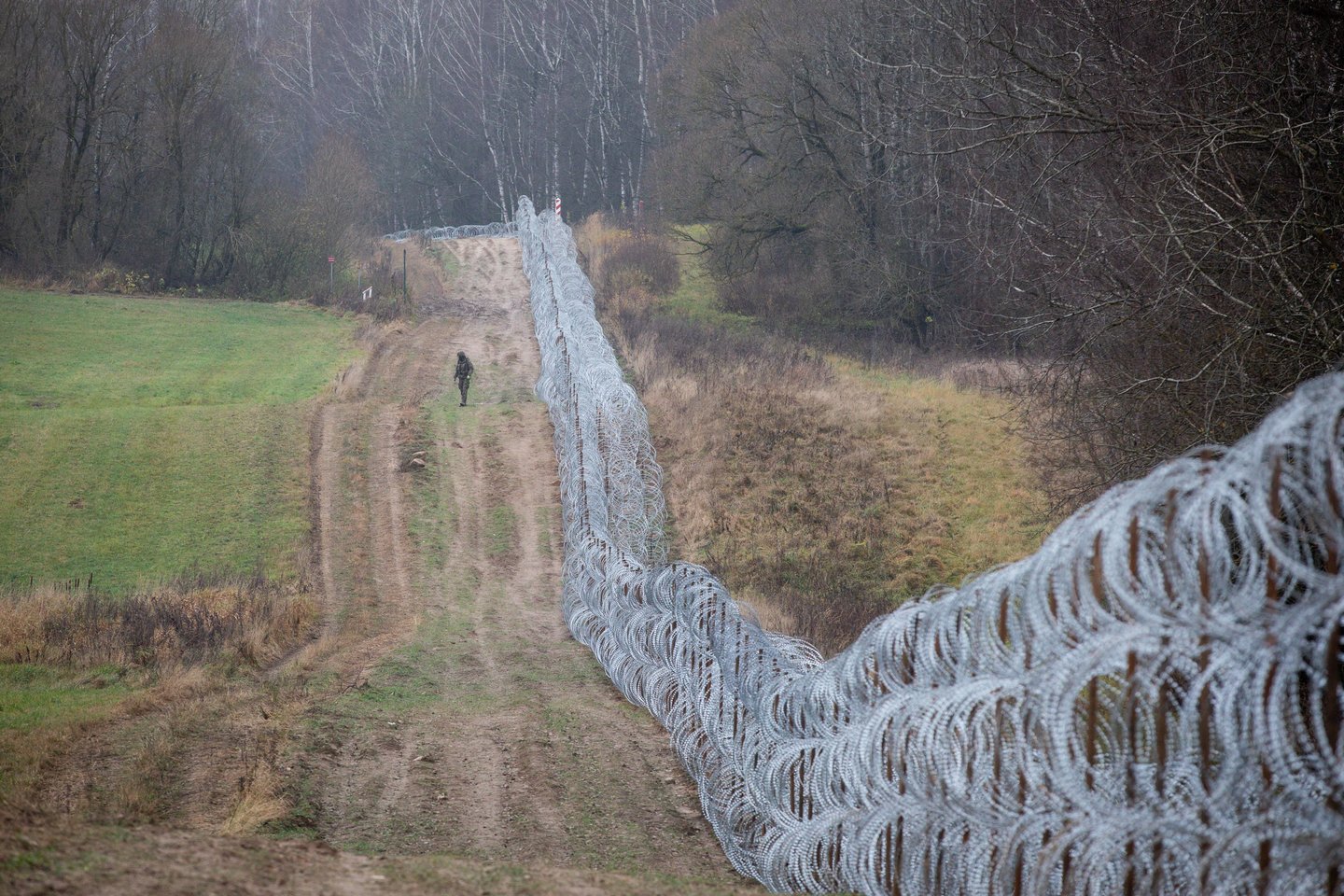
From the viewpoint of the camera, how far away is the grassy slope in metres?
20.2

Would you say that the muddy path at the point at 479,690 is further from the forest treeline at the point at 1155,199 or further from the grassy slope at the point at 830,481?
the forest treeline at the point at 1155,199

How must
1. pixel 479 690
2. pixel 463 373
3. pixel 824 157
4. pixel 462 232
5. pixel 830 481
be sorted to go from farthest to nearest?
pixel 462 232, pixel 824 157, pixel 463 373, pixel 830 481, pixel 479 690

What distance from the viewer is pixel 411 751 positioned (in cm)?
1073

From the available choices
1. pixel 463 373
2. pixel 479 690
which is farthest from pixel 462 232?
pixel 479 690

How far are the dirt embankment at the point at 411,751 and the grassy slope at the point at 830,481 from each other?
3.09m

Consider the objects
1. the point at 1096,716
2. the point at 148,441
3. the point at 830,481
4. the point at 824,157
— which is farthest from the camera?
the point at 824,157

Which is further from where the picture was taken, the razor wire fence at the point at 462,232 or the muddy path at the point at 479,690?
the razor wire fence at the point at 462,232

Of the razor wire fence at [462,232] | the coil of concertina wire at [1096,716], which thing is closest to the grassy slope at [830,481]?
the coil of concertina wire at [1096,716]

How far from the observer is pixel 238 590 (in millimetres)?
16281

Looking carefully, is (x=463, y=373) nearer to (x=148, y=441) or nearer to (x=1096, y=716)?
(x=148, y=441)

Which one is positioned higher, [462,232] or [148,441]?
[462,232]

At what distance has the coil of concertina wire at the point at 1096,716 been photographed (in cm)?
400

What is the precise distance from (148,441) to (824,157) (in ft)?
71.2

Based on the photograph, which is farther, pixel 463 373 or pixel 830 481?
pixel 463 373
